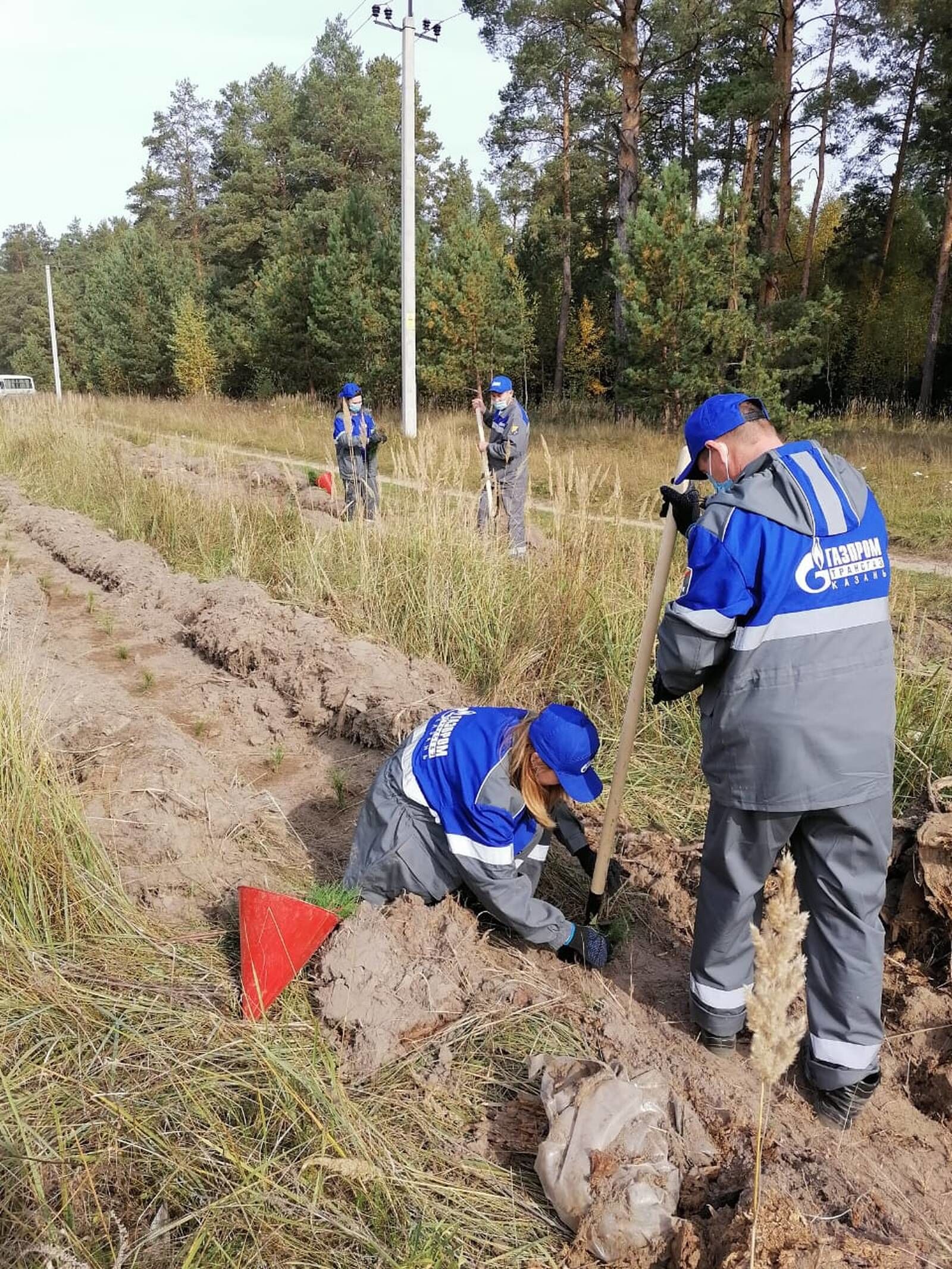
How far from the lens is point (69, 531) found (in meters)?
8.84

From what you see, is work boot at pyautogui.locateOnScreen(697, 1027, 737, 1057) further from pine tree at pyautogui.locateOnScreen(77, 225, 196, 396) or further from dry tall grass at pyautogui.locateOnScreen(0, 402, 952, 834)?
pine tree at pyautogui.locateOnScreen(77, 225, 196, 396)

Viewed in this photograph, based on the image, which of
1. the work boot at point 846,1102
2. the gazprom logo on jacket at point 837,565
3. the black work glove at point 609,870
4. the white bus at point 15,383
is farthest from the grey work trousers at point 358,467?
the white bus at point 15,383

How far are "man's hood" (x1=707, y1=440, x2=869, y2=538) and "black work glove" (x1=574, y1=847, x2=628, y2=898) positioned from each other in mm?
1395

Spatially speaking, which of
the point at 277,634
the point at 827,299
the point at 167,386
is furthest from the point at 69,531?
the point at 167,386

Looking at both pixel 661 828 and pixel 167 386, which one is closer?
pixel 661 828

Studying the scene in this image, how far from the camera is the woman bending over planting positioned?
266 centimetres

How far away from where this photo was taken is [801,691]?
2.30 metres

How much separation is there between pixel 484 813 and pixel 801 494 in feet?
4.11

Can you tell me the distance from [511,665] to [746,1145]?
9.55 feet

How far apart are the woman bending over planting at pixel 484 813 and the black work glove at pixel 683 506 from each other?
0.64 meters

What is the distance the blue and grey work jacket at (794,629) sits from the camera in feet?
7.47

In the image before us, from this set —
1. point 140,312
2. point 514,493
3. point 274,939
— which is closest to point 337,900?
point 274,939

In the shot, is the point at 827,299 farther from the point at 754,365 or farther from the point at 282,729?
the point at 282,729

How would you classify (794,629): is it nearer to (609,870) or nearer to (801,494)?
(801,494)
